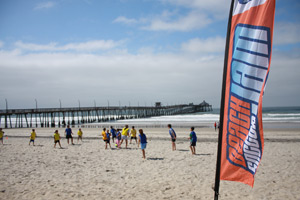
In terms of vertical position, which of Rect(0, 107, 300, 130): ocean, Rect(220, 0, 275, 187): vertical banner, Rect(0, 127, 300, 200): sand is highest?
Rect(220, 0, 275, 187): vertical banner

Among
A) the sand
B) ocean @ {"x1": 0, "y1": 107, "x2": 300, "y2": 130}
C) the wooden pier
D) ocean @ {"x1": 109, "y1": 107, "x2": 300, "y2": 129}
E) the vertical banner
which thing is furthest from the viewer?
the wooden pier

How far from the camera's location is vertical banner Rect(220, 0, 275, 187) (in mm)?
2379

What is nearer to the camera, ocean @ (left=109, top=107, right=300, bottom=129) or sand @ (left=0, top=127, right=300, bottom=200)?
sand @ (left=0, top=127, right=300, bottom=200)

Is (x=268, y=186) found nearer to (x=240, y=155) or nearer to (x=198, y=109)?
(x=240, y=155)

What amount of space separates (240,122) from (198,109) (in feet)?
314

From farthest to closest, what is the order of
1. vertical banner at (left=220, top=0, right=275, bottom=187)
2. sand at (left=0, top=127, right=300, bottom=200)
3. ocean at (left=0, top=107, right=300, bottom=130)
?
1. ocean at (left=0, top=107, right=300, bottom=130)
2. sand at (left=0, top=127, right=300, bottom=200)
3. vertical banner at (left=220, top=0, right=275, bottom=187)

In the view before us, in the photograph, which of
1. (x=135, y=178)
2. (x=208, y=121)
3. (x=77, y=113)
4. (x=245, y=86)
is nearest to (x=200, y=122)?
(x=208, y=121)

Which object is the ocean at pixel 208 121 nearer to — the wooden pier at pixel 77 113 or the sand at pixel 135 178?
the wooden pier at pixel 77 113

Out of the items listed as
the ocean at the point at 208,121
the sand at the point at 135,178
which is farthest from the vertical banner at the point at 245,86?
the ocean at the point at 208,121

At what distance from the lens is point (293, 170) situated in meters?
7.15

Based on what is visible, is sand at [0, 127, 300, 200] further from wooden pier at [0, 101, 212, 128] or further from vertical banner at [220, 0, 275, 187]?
wooden pier at [0, 101, 212, 128]

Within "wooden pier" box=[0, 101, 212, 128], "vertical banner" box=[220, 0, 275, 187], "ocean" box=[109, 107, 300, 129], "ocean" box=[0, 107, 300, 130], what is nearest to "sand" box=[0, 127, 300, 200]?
"vertical banner" box=[220, 0, 275, 187]

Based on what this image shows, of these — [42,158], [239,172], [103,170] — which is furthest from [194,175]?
[42,158]

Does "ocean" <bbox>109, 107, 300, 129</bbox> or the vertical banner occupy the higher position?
the vertical banner
